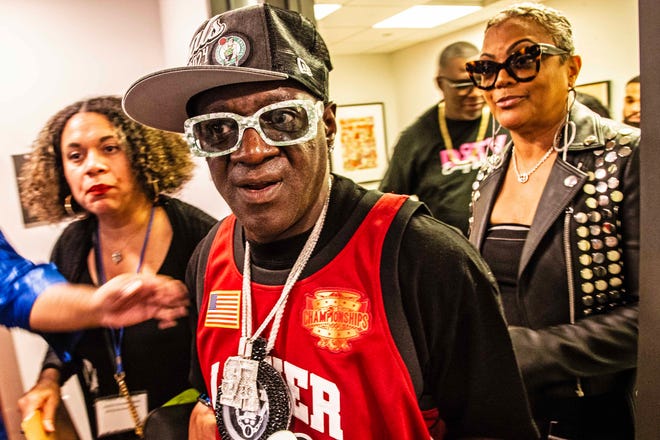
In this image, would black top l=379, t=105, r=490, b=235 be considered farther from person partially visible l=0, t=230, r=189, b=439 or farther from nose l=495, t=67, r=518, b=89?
person partially visible l=0, t=230, r=189, b=439

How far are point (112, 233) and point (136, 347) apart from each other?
0.41 meters

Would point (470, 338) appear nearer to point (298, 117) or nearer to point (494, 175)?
point (298, 117)

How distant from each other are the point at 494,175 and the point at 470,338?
93 centimetres

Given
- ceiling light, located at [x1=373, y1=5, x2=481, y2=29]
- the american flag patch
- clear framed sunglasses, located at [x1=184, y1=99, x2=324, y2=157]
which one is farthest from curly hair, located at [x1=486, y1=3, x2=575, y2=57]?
ceiling light, located at [x1=373, y1=5, x2=481, y2=29]

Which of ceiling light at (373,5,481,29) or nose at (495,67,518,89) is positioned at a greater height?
ceiling light at (373,5,481,29)

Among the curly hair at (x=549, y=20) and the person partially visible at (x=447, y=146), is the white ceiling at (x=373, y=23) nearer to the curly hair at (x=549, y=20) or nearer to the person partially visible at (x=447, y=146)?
the person partially visible at (x=447, y=146)

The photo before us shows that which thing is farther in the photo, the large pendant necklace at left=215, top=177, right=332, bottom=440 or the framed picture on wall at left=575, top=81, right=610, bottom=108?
the framed picture on wall at left=575, top=81, right=610, bottom=108

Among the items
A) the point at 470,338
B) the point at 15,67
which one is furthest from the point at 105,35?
the point at 470,338

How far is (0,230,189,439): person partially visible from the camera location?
1.26 m

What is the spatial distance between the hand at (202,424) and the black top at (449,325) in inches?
19.4

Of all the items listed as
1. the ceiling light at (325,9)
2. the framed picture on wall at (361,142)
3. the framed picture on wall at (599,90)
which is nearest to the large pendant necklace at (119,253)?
the ceiling light at (325,9)

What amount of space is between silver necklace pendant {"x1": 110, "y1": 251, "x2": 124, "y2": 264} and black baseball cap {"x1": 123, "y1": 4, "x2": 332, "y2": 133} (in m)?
0.76

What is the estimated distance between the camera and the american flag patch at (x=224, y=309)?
1.19 meters

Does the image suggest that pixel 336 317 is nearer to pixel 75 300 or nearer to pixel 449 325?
pixel 449 325
